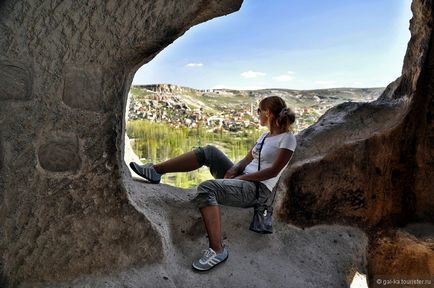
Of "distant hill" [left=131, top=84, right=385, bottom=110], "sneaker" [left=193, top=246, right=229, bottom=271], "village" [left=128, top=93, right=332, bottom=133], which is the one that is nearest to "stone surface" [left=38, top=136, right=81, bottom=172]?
"sneaker" [left=193, top=246, right=229, bottom=271]

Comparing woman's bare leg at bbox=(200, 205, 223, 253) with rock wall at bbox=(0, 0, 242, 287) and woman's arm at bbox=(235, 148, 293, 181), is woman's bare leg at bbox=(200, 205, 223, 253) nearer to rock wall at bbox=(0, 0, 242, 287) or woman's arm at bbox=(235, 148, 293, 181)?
woman's arm at bbox=(235, 148, 293, 181)

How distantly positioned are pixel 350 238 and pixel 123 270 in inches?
63.1

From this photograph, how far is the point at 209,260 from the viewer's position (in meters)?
2.45

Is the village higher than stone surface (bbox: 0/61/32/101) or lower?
lower

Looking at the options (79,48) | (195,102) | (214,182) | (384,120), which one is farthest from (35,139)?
(195,102)

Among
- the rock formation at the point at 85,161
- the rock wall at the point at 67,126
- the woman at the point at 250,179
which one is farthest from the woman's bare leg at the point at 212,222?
the rock wall at the point at 67,126

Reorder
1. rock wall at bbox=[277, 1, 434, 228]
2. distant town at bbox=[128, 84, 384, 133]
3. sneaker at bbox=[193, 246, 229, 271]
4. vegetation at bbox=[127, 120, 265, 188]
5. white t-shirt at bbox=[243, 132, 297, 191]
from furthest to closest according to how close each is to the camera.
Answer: distant town at bbox=[128, 84, 384, 133], vegetation at bbox=[127, 120, 265, 188], rock wall at bbox=[277, 1, 434, 228], white t-shirt at bbox=[243, 132, 297, 191], sneaker at bbox=[193, 246, 229, 271]

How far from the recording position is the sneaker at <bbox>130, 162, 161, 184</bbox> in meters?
2.77

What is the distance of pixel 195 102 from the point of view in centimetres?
593

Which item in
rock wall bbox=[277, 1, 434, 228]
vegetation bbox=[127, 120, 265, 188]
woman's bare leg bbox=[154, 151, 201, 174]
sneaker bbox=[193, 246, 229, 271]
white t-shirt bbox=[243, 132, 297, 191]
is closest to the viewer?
sneaker bbox=[193, 246, 229, 271]

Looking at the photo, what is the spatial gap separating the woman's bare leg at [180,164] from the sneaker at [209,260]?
1.88 feet

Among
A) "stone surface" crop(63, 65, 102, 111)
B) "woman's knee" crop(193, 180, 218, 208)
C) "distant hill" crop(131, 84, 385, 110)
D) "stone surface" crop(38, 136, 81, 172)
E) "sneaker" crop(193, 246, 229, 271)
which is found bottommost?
"sneaker" crop(193, 246, 229, 271)

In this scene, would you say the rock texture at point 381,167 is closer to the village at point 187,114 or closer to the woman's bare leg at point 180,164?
the woman's bare leg at point 180,164

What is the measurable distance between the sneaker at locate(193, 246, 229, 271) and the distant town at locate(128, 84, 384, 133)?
8.63ft
